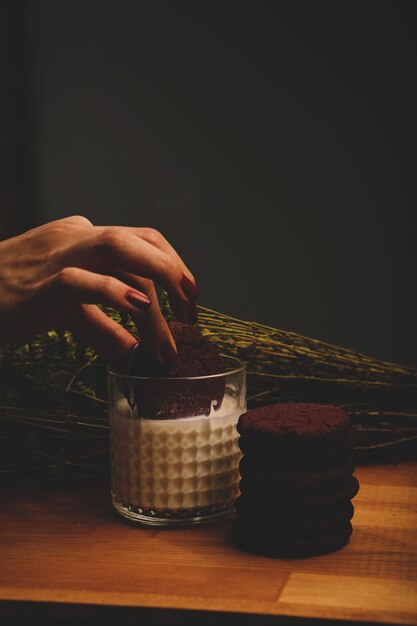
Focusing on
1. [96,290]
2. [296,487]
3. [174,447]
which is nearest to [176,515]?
[174,447]

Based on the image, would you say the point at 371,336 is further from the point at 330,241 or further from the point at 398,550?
the point at 398,550

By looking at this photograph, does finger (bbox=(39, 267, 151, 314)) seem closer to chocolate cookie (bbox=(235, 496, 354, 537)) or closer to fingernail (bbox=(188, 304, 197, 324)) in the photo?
fingernail (bbox=(188, 304, 197, 324))

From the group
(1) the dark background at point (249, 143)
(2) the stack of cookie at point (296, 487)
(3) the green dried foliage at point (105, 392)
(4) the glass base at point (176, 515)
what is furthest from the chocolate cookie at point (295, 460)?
(1) the dark background at point (249, 143)

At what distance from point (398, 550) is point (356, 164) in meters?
1.37

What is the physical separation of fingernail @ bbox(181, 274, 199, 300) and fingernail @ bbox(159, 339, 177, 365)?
0.06m

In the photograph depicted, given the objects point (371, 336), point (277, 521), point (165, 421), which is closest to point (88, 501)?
point (165, 421)

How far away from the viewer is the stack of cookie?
0.90 m

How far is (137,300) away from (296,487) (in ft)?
0.87

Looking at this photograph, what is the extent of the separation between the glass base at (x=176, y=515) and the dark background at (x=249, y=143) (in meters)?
1.22

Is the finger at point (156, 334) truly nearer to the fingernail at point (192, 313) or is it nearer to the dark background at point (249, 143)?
the fingernail at point (192, 313)

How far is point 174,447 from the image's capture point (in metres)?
0.99

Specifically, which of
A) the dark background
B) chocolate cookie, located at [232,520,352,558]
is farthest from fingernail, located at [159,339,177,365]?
the dark background

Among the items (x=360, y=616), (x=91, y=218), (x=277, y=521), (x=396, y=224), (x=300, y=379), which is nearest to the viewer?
(x=360, y=616)

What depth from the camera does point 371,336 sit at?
85.4 inches
